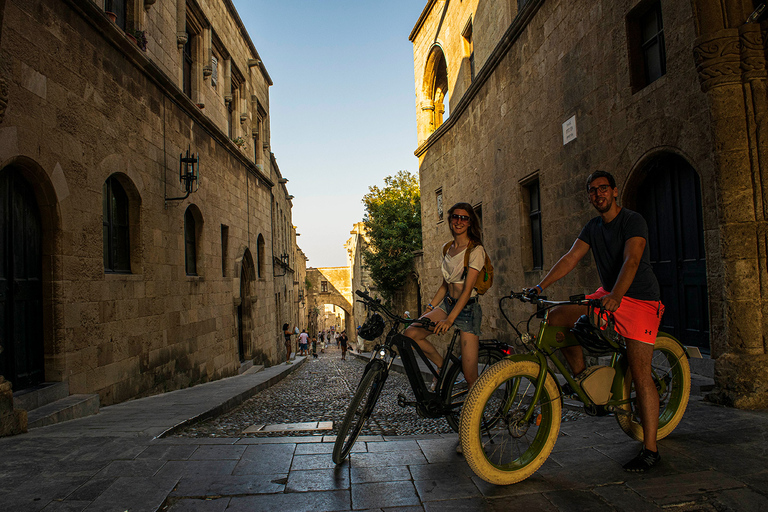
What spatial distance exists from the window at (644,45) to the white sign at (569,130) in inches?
52.6

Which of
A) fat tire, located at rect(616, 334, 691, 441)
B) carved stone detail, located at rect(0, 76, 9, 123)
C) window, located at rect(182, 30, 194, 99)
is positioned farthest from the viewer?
window, located at rect(182, 30, 194, 99)

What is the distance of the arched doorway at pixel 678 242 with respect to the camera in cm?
508

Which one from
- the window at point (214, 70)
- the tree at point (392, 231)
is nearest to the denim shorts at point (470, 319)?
the window at point (214, 70)

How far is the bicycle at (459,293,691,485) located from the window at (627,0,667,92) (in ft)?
12.5

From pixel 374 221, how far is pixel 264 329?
11.7 meters

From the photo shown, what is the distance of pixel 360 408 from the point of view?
3168 millimetres

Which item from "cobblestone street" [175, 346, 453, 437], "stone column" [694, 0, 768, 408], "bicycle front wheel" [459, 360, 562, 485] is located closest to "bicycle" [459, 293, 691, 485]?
"bicycle front wheel" [459, 360, 562, 485]

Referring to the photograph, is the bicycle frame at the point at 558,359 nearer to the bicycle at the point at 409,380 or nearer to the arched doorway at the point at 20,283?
the bicycle at the point at 409,380

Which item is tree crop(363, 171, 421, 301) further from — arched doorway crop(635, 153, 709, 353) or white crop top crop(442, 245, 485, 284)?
white crop top crop(442, 245, 485, 284)

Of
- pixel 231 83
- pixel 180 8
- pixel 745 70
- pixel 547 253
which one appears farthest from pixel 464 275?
pixel 231 83

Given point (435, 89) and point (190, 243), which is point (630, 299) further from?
point (435, 89)

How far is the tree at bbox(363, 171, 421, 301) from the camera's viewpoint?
926 inches

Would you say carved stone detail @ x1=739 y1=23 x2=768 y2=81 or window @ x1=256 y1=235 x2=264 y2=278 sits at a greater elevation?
carved stone detail @ x1=739 y1=23 x2=768 y2=81

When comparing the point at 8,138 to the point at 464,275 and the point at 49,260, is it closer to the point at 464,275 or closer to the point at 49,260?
the point at 49,260
